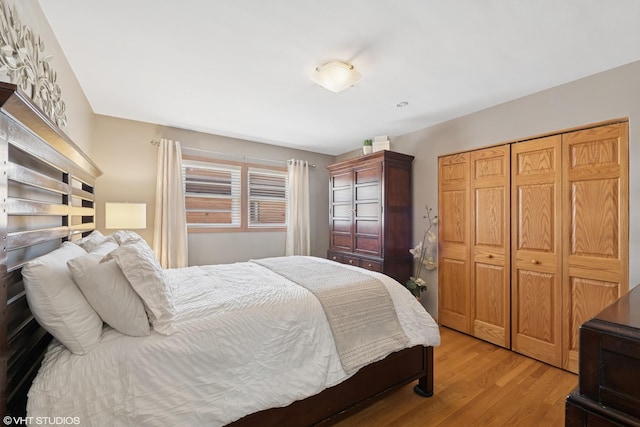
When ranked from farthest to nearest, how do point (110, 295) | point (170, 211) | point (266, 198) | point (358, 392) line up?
point (266, 198)
point (170, 211)
point (358, 392)
point (110, 295)

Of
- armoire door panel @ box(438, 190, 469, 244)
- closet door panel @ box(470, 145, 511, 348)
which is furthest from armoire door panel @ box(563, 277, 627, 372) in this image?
armoire door panel @ box(438, 190, 469, 244)

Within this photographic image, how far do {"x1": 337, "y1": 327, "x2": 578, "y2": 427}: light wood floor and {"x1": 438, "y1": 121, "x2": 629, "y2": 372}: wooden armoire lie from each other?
0.28 meters

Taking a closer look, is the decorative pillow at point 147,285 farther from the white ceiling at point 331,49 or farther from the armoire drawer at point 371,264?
the armoire drawer at point 371,264

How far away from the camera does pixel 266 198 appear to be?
14.3 ft

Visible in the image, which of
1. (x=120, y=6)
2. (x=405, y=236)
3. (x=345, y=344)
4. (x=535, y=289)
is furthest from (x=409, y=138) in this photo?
(x=120, y=6)

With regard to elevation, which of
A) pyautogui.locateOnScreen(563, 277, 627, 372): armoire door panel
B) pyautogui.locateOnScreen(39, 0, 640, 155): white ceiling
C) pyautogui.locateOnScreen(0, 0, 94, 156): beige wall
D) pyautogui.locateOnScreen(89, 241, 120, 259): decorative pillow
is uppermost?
pyautogui.locateOnScreen(39, 0, 640, 155): white ceiling

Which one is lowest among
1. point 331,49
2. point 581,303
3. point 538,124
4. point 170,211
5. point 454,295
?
point 454,295

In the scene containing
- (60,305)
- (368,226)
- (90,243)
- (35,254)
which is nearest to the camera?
(60,305)

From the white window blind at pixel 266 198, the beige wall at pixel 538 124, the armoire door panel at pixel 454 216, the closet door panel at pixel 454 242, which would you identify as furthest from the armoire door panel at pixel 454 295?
the white window blind at pixel 266 198

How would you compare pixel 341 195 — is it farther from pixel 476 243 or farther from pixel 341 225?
pixel 476 243

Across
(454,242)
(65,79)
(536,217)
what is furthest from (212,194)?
(536,217)

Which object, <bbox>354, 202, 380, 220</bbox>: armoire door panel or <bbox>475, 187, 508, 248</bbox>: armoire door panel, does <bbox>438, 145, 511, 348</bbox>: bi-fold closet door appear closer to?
<bbox>475, 187, 508, 248</bbox>: armoire door panel

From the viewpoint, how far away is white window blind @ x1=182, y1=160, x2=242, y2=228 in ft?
12.3

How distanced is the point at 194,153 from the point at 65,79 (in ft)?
5.56
